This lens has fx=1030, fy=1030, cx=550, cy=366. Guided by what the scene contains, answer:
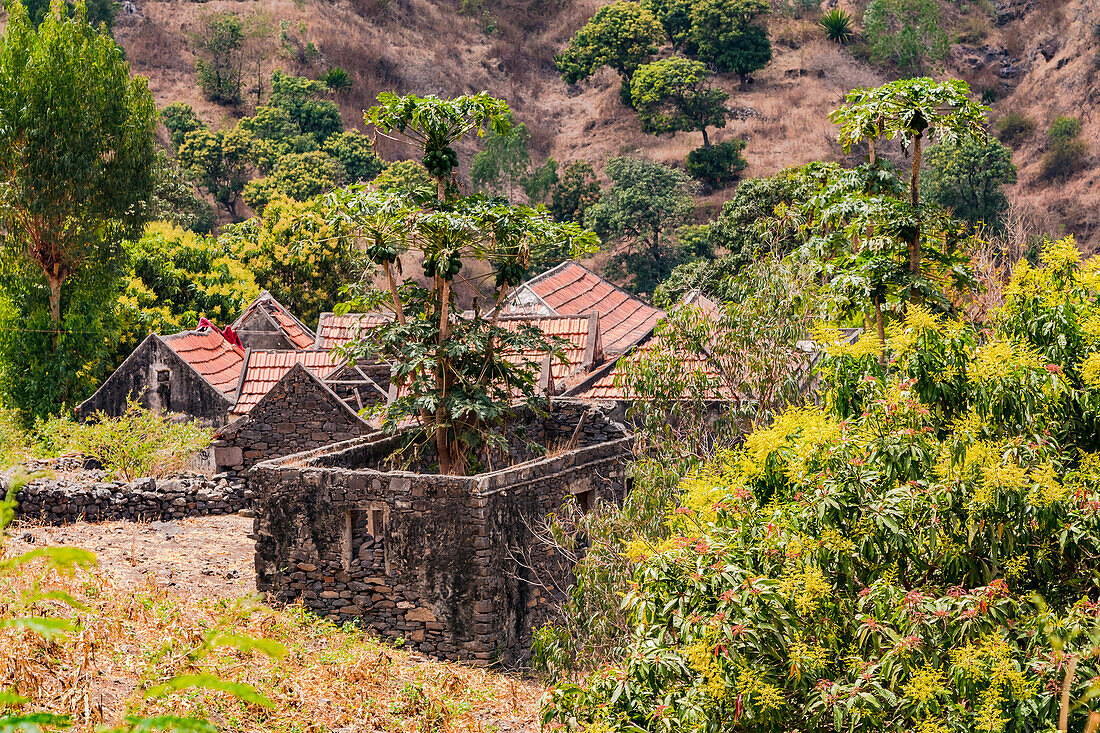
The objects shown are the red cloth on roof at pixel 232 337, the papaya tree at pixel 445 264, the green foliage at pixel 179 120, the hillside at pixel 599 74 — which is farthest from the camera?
the hillside at pixel 599 74

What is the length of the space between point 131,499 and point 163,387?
682cm

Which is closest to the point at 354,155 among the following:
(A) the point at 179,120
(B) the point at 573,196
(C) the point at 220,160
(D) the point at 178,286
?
(C) the point at 220,160

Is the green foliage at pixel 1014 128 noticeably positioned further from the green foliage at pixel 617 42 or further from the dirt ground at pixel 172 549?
the dirt ground at pixel 172 549

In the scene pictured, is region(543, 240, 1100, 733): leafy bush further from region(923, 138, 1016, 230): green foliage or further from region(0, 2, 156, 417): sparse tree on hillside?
region(923, 138, 1016, 230): green foliage

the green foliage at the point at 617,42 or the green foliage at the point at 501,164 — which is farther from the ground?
the green foliage at the point at 617,42

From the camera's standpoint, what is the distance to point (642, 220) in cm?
5972

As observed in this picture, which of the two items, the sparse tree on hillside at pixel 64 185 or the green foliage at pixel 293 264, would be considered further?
the green foliage at pixel 293 264

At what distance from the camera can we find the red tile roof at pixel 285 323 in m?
29.9

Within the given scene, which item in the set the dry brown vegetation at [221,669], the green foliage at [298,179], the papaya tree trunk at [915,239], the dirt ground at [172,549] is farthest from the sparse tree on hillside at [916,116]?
the green foliage at [298,179]

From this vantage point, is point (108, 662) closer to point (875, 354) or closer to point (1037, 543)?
point (875, 354)

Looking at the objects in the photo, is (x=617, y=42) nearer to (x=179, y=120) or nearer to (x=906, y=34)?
(x=906, y=34)

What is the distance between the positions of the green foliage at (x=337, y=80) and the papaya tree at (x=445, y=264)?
212 feet

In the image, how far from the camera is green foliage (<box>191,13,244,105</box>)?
7481 centimetres

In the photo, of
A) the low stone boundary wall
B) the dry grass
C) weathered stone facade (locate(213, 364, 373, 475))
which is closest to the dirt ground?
the low stone boundary wall
